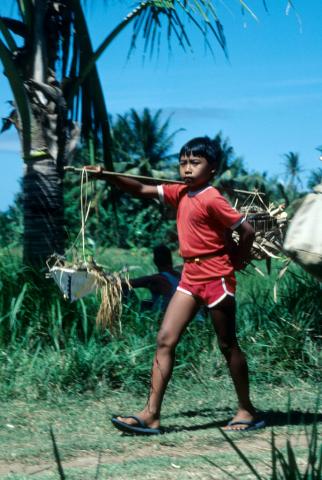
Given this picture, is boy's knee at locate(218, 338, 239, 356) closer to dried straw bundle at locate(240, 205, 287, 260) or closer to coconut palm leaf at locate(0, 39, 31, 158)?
dried straw bundle at locate(240, 205, 287, 260)

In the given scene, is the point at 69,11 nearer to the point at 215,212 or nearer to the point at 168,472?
the point at 215,212

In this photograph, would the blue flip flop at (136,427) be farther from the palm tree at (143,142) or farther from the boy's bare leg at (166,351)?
the palm tree at (143,142)

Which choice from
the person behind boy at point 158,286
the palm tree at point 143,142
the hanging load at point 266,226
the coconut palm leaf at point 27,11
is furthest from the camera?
the palm tree at point 143,142

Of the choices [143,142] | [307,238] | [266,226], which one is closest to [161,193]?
[266,226]

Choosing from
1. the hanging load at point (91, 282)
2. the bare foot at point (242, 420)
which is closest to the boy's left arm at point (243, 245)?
the hanging load at point (91, 282)

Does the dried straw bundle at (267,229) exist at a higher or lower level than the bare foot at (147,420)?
higher

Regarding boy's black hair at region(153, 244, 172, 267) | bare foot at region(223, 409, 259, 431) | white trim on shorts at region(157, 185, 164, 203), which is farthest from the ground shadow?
boy's black hair at region(153, 244, 172, 267)

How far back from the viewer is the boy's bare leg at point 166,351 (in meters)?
5.38

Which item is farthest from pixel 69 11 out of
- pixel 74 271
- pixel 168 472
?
pixel 168 472

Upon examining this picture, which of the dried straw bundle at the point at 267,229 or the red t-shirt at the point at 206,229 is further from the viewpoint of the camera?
the dried straw bundle at the point at 267,229

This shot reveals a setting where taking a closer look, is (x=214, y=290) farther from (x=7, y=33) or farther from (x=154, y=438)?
(x=7, y=33)

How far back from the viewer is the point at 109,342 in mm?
7227

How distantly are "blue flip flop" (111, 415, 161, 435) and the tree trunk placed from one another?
2899 millimetres

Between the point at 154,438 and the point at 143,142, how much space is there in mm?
33929
